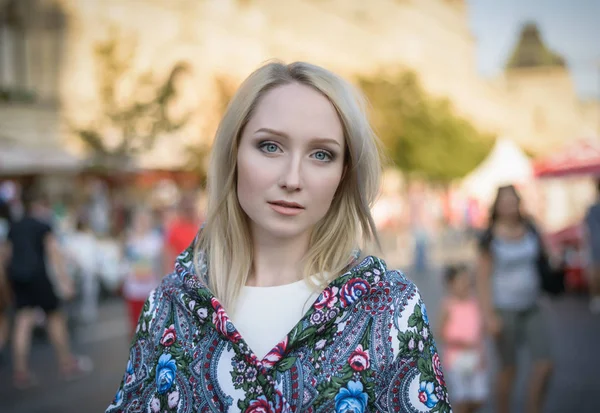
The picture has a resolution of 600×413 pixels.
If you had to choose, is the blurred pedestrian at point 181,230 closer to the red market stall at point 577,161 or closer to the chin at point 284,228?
the chin at point 284,228

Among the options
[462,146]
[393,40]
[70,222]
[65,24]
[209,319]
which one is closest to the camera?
[209,319]

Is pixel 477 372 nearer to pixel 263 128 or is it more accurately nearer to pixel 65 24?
pixel 263 128

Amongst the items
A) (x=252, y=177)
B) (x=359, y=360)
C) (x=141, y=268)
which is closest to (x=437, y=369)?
(x=359, y=360)

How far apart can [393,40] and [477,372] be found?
61737 millimetres

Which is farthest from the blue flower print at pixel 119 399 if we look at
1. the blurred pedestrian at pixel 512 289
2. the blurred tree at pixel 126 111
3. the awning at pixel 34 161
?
the blurred tree at pixel 126 111

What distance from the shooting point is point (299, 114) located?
1.63 metres

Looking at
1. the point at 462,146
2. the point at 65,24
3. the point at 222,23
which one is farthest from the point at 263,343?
the point at 462,146

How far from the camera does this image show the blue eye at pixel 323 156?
5.46 feet

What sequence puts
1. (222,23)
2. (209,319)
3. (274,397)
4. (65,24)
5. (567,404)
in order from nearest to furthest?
(274,397)
(209,319)
(567,404)
(65,24)
(222,23)

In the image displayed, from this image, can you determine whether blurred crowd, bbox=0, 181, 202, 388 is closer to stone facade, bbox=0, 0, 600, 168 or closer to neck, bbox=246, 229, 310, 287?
neck, bbox=246, 229, 310, 287

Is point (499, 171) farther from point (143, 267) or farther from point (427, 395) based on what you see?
point (427, 395)

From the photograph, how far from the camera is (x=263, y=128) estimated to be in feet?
5.42

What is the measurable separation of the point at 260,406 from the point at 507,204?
379 centimetres

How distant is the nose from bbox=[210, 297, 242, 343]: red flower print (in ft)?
0.94
